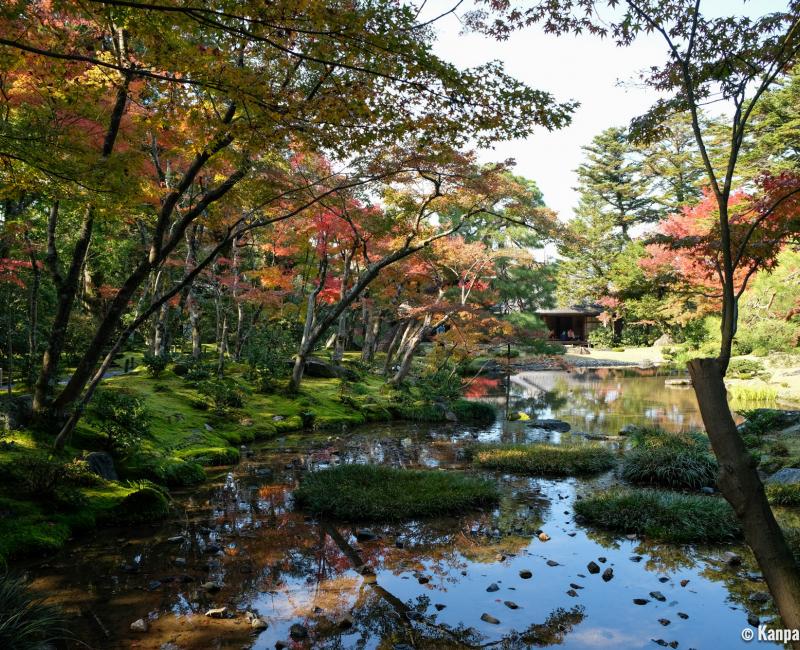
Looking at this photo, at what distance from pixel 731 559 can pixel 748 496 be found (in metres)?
3.76

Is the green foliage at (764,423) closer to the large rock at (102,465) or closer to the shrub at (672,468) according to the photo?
the shrub at (672,468)

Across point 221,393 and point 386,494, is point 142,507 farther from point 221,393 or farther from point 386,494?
point 221,393

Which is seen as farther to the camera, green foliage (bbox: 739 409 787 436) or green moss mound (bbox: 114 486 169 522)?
green foliage (bbox: 739 409 787 436)

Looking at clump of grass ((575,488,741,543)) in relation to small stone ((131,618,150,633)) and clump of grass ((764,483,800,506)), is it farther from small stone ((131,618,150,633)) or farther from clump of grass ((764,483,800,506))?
small stone ((131,618,150,633))

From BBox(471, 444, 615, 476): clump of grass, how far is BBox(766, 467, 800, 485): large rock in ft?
8.46

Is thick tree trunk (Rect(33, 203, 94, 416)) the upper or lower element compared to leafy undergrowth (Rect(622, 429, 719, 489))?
upper

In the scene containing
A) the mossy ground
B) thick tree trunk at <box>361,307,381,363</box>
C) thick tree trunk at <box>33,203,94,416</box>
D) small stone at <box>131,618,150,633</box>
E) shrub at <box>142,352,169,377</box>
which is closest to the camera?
small stone at <box>131,618,150,633</box>

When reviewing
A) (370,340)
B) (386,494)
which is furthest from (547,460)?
(370,340)

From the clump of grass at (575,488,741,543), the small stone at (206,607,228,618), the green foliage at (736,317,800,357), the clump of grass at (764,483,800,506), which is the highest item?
the green foliage at (736,317,800,357)

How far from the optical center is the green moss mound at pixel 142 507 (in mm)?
7160

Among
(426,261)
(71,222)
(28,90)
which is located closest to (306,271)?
(426,261)

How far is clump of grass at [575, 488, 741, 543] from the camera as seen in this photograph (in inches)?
266

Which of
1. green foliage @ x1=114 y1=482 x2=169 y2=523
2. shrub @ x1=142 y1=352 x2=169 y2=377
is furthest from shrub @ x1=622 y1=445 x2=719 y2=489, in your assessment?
shrub @ x1=142 y1=352 x2=169 y2=377

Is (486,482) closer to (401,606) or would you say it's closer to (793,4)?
(401,606)
